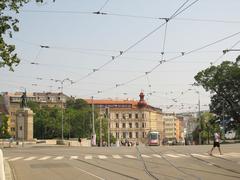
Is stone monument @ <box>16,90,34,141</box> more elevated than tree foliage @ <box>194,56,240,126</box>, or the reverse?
tree foliage @ <box>194,56,240,126</box>

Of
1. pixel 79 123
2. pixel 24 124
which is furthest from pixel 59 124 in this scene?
pixel 24 124

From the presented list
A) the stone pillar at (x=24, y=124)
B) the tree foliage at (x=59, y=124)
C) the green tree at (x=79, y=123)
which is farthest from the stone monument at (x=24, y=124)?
the green tree at (x=79, y=123)

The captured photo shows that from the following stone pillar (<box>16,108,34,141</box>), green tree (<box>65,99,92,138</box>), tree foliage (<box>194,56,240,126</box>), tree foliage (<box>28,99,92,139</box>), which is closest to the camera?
stone pillar (<box>16,108,34,141</box>)

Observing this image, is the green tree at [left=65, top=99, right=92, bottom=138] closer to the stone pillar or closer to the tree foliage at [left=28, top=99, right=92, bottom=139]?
the tree foliage at [left=28, top=99, right=92, bottom=139]

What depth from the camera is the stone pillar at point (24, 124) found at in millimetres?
83125

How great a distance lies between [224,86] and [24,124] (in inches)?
1332

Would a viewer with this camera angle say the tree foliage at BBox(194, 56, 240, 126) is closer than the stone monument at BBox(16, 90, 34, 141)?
A: No

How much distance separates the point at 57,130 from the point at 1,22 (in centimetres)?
12083

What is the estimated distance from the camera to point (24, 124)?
83062 mm

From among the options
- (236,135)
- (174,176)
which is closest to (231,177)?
(174,176)

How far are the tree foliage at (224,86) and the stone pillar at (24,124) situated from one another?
29.5 metres

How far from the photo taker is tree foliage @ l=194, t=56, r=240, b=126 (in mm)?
92625

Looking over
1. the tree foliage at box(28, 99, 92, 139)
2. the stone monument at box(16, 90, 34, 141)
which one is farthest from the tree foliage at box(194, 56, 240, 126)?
the tree foliage at box(28, 99, 92, 139)

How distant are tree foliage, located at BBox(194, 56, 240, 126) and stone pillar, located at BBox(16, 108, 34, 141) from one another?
96.8 feet
